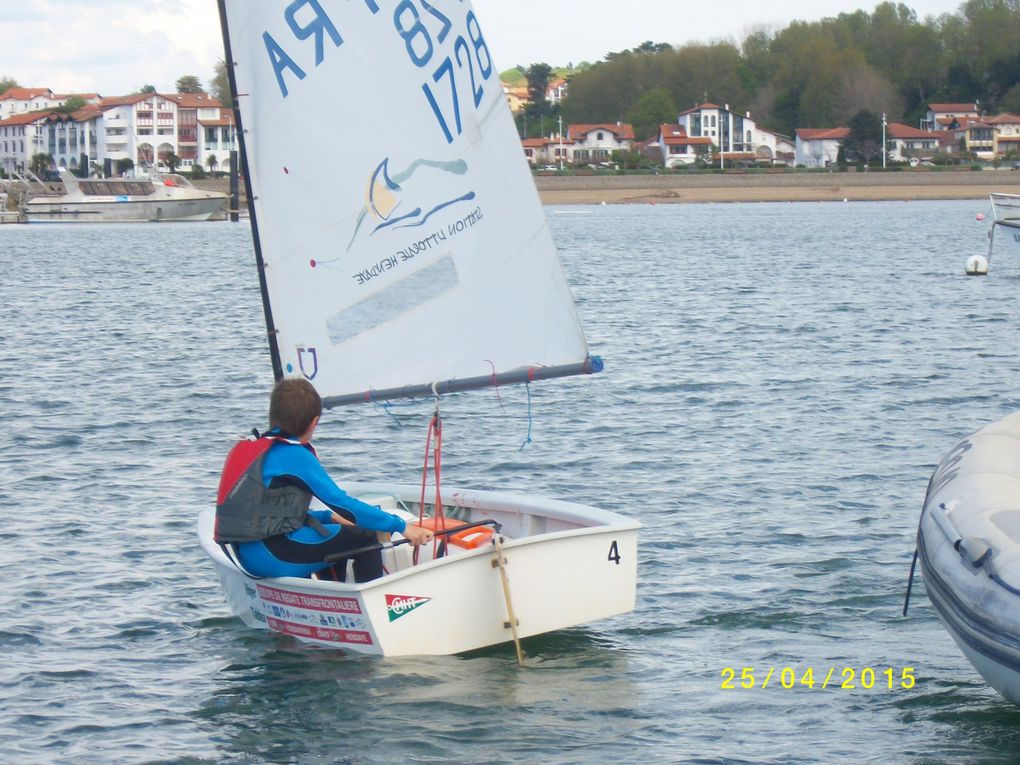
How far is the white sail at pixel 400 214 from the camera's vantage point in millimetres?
7406

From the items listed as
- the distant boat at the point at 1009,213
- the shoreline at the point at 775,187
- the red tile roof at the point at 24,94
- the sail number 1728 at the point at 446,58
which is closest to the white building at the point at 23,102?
the red tile roof at the point at 24,94

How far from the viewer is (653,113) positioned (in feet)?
467

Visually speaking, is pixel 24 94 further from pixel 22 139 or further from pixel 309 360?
pixel 309 360

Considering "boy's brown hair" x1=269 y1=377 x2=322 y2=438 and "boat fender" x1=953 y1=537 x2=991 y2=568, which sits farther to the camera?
"boy's brown hair" x1=269 y1=377 x2=322 y2=438

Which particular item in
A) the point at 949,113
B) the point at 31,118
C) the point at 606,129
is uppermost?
the point at 31,118

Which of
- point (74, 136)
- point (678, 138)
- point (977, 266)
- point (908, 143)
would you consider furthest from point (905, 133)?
point (977, 266)

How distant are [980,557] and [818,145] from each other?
124627 mm

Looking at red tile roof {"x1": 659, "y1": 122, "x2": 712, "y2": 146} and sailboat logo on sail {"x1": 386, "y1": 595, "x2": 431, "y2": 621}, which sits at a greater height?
red tile roof {"x1": 659, "y1": 122, "x2": 712, "y2": 146}

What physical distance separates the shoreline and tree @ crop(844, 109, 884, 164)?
940 cm

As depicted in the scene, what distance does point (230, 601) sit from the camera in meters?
8.08

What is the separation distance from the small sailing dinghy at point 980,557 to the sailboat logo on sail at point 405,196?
2928 mm

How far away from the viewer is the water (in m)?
6.57

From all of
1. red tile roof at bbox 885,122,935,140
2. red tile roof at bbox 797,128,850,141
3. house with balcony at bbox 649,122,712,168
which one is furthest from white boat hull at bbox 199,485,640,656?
house with balcony at bbox 649,122,712,168

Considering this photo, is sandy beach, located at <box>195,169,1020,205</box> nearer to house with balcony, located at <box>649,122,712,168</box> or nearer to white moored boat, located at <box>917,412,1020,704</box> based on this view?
house with balcony, located at <box>649,122,712,168</box>
